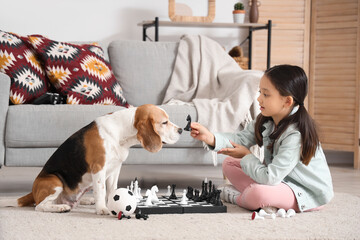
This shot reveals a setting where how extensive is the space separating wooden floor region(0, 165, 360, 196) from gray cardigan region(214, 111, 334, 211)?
3.00ft

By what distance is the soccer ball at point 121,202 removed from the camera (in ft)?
6.15

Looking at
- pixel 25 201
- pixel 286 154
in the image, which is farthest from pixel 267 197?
pixel 25 201

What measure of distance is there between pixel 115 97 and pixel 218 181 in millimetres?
864

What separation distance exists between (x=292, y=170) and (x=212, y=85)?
56.5 inches

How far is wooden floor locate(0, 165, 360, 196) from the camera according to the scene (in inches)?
121

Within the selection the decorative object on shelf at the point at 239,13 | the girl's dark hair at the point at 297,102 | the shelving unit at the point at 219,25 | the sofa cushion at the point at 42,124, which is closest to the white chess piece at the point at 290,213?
the girl's dark hair at the point at 297,102

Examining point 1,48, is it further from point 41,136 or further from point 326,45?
point 326,45

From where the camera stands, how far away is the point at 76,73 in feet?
10.1

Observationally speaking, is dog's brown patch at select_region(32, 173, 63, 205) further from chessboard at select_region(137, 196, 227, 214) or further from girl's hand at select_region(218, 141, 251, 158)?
girl's hand at select_region(218, 141, 251, 158)

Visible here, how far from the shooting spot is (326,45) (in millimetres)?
4613

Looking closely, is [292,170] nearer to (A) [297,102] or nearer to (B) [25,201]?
(A) [297,102]

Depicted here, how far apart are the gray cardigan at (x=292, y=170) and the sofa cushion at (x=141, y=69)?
4.35 ft

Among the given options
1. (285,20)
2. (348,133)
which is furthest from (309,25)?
(348,133)

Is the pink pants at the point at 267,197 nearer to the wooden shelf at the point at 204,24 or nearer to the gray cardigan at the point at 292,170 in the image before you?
the gray cardigan at the point at 292,170
